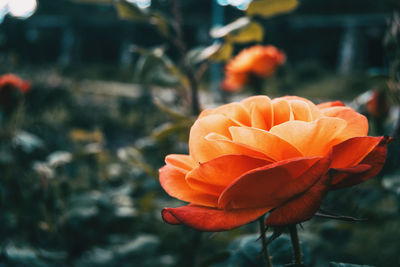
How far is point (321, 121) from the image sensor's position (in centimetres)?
28

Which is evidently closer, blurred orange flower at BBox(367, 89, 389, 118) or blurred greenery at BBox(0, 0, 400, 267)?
blurred greenery at BBox(0, 0, 400, 267)

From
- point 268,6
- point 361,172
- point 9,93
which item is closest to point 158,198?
point 9,93

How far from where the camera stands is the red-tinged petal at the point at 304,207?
0.25m

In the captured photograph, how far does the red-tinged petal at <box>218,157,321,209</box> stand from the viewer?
0.26 m

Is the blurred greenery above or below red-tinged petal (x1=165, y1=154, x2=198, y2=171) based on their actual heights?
below

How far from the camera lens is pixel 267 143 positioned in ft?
0.96

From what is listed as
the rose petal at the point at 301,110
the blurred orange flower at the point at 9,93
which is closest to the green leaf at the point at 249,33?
the rose petal at the point at 301,110

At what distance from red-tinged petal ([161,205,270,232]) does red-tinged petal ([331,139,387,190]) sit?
0.21 ft

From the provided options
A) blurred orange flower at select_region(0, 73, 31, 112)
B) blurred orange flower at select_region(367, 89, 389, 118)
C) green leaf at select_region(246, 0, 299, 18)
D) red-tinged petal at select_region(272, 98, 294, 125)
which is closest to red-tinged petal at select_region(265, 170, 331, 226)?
red-tinged petal at select_region(272, 98, 294, 125)

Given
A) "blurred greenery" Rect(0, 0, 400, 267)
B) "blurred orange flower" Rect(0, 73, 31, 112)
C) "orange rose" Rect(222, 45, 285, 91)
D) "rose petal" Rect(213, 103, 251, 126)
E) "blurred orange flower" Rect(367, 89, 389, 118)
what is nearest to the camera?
"rose petal" Rect(213, 103, 251, 126)

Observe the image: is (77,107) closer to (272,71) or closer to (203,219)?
(272,71)

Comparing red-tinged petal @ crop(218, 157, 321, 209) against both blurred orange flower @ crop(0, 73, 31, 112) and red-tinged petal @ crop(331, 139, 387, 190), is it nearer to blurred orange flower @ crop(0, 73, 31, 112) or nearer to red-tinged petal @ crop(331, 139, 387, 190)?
red-tinged petal @ crop(331, 139, 387, 190)

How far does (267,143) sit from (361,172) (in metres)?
0.08

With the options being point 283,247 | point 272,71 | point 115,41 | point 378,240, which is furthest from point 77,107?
point 115,41
